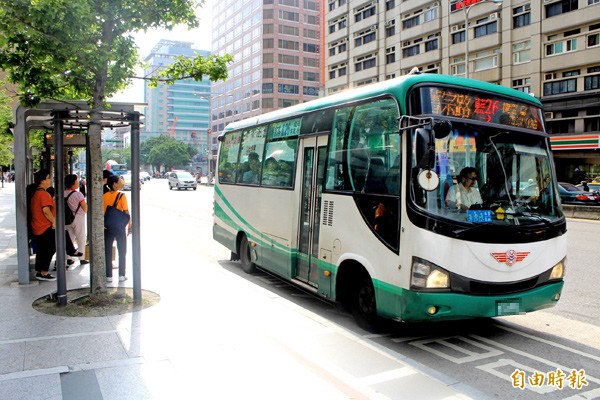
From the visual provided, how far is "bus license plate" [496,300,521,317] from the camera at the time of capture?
17.3ft

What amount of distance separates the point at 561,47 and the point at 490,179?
117 feet

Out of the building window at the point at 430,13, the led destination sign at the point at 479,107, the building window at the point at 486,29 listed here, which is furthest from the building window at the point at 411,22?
the led destination sign at the point at 479,107

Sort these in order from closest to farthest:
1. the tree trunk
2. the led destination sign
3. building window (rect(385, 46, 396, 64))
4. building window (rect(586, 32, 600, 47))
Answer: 1. the led destination sign
2. the tree trunk
3. building window (rect(586, 32, 600, 47))
4. building window (rect(385, 46, 396, 64))

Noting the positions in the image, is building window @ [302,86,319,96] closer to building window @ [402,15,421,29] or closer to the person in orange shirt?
building window @ [402,15,421,29]

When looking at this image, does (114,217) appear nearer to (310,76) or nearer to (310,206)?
(310,206)

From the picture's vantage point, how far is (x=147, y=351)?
5.11 metres

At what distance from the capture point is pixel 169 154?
11481 cm

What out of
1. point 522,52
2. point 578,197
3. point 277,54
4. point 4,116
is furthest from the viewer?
point 277,54

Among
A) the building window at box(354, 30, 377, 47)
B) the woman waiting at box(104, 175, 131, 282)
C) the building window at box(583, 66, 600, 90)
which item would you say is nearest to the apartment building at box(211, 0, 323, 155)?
the building window at box(354, 30, 377, 47)

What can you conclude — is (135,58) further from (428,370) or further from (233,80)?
(233,80)

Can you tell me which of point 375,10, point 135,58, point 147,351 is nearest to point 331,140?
point 135,58

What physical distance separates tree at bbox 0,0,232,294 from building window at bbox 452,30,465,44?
129 feet

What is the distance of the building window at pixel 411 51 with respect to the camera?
156 ft

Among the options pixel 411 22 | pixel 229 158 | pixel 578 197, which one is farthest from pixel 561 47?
pixel 229 158
